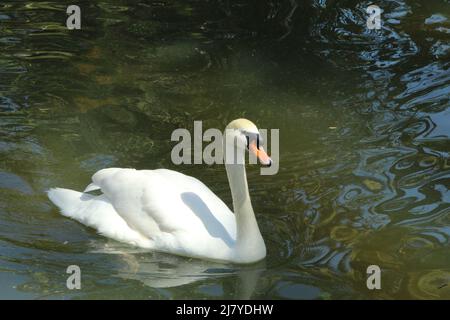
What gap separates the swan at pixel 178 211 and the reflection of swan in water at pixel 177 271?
6 centimetres

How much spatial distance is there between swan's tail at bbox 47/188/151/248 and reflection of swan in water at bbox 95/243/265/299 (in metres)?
0.19

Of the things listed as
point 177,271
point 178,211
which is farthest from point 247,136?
point 177,271

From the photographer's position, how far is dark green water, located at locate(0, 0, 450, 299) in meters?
6.15

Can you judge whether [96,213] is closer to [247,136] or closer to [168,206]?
[168,206]

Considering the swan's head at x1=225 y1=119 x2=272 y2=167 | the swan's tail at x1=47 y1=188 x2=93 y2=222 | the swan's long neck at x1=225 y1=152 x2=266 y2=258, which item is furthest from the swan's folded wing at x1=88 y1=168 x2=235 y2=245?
the swan's head at x1=225 y1=119 x2=272 y2=167

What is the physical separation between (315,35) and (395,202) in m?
4.13

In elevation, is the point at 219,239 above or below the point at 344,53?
below

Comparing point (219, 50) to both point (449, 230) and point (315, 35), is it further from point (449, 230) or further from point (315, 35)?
point (449, 230)

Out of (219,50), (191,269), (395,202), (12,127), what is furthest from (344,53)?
(191,269)

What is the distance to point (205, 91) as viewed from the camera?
9.39m

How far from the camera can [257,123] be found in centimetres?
871

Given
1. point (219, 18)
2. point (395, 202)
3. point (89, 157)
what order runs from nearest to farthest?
point (395, 202) → point (89, 157) → point (219, 18)

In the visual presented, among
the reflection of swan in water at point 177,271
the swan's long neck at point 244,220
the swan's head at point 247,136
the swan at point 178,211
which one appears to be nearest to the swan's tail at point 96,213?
the swan at point 178,211

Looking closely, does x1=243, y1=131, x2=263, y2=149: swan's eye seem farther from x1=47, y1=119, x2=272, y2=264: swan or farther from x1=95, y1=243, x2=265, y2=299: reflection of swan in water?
x1=95, y1=243, x2=265, y2=299: reflection of swan in water
